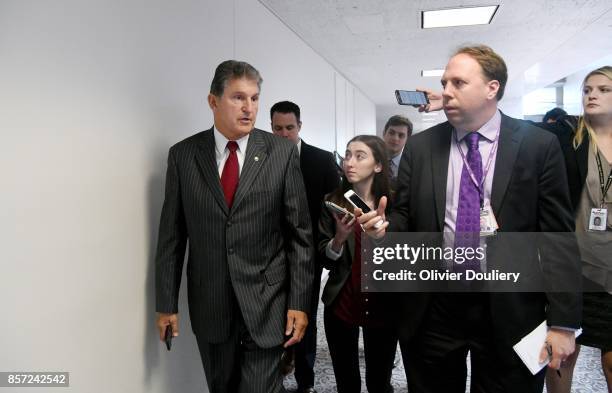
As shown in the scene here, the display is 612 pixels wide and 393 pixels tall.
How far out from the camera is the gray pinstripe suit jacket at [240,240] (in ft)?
5.12

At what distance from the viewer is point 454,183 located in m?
1.40

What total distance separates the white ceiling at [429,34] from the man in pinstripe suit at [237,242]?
2134 millimetres

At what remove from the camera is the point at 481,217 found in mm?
1311

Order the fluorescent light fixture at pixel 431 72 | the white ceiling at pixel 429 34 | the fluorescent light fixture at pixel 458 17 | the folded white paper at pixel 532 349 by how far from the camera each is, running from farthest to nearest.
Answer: the fluorescent light fixture at pixel 431 72 < the fluorescent light fixture at pixel 458 17 < the white ceiling at pixel 429 34 < the folded white paper at pixel 532 349

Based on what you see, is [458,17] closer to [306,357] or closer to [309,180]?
[309,180]

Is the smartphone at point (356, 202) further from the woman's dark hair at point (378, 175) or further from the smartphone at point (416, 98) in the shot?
the smartphone at point (416, 98)

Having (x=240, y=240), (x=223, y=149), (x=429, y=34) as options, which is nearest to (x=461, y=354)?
(x=240, y=240)

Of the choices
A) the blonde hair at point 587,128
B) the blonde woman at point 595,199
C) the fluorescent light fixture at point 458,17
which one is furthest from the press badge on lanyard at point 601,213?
the fluorescent light fixture at point 458,17

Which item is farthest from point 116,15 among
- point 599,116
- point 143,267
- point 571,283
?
point 599,116

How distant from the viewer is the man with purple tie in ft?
4.21

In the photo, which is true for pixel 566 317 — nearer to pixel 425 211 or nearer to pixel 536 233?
pixel 536 233

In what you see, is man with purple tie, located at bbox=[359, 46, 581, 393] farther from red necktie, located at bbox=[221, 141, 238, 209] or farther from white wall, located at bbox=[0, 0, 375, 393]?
white wall, located at bbox=[0, 0, 375, 393]

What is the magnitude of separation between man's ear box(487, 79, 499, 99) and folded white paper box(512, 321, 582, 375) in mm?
784

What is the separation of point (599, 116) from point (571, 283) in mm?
899
